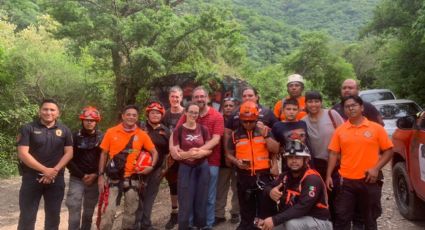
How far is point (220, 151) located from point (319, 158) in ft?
4.25

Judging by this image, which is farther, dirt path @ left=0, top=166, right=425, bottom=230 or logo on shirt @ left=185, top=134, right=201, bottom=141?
dirt path @ left=0, top=166, right=425, bottom=230

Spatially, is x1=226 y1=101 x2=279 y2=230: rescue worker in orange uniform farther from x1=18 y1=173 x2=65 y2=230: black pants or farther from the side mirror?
x1=18 y1=173 x2=65 y2=230: black pants

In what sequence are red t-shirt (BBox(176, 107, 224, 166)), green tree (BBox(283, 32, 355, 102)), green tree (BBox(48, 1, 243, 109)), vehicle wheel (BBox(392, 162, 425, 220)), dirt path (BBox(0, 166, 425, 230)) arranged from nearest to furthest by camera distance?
red t-shirt (BBox(176, 107, 224, 166)) < vehicle wheel (BBox(392, 162, 425, 220)) < dirt path (BBox(0, 166, 425, 230)) < green tree (BBox(48, 1, 243, 109)) < green tree (BBox(283, 32, 355, 102))

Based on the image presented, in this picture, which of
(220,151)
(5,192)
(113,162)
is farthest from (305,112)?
(5,192)

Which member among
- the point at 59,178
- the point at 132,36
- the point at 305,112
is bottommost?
the point at 59,178

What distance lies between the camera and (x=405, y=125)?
571cm

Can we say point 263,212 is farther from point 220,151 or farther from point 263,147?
point 220,151

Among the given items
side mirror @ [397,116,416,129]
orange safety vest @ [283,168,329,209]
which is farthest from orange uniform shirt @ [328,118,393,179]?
side mirror @ [397,116,416,129]

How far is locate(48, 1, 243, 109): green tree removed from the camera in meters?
8.38

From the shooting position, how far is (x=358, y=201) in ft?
14.8

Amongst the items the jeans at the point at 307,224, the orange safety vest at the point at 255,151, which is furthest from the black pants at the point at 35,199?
the jeans at the point at 307,224

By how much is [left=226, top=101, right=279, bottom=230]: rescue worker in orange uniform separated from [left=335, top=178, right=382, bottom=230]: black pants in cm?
86

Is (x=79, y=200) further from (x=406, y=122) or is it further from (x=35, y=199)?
(x=406, y=122)

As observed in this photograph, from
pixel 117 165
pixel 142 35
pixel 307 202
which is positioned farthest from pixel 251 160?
pixel 142 35
